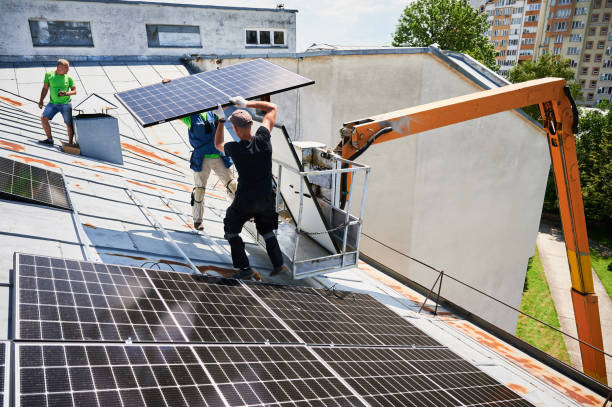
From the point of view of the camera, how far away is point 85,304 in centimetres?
370

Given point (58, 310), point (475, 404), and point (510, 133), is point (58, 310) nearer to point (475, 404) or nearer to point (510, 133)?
point (475, 404)

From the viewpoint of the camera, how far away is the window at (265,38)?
26.7 meters

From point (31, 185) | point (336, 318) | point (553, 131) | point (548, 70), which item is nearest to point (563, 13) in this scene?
point (548, 70)

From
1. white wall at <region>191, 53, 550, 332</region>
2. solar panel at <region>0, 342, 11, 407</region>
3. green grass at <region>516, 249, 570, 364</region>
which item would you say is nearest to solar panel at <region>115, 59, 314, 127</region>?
solar panel at <region>0, 342, 11, 407</region>

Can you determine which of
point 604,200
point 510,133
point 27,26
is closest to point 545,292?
point 604,200

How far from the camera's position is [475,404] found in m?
4.64

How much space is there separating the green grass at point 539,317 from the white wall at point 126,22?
23544mm

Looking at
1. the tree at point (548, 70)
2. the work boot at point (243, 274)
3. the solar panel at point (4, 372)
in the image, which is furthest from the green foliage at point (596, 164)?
the solar panel at point (4, 372)

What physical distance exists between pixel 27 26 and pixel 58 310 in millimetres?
22198

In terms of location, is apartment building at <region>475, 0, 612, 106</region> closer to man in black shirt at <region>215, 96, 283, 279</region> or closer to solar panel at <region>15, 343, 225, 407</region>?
man in black shirt at <region>215, 96, 283, 279</region>

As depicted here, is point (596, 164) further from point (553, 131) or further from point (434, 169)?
point (553, 131)

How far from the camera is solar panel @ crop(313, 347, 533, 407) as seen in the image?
425 cm

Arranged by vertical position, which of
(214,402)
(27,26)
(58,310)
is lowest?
(214,402)

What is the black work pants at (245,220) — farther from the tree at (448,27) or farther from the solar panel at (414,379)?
the tree at (448,27)
